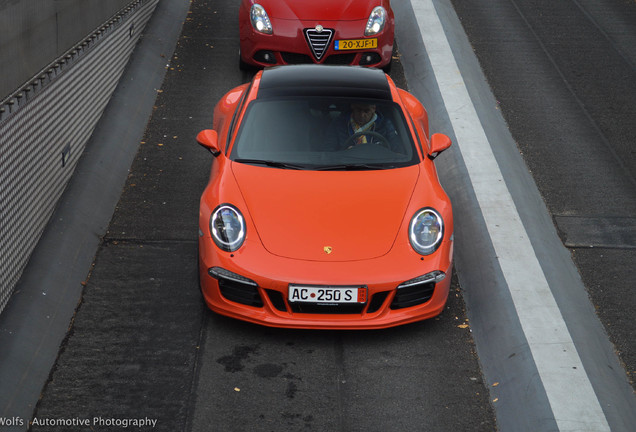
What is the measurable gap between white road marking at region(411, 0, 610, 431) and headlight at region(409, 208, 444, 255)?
2.85 feet

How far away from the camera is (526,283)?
23.0 ft

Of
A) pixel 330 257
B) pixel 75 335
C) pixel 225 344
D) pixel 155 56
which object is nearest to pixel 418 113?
pixel 330 257

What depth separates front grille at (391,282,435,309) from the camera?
6203mm

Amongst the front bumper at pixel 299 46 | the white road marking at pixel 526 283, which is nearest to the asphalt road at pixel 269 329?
the white road marking at pixel 526 283

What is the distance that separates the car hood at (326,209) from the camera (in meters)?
6.22

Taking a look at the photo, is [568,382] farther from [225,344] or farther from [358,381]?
[225,344]

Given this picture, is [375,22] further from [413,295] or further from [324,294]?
[324,294]

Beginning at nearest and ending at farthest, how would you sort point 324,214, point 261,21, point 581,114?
point 324,214
point 581,114
point 261,21

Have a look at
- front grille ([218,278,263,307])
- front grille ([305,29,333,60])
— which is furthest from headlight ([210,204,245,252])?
front grille ([305,29,333,60])

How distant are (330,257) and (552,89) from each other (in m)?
6.31

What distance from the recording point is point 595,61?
12484 millimetres

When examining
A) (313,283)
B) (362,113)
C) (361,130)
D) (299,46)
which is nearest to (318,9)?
(299,46)

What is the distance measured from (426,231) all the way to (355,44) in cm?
517

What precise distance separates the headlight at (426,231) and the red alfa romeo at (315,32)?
4930 mm
